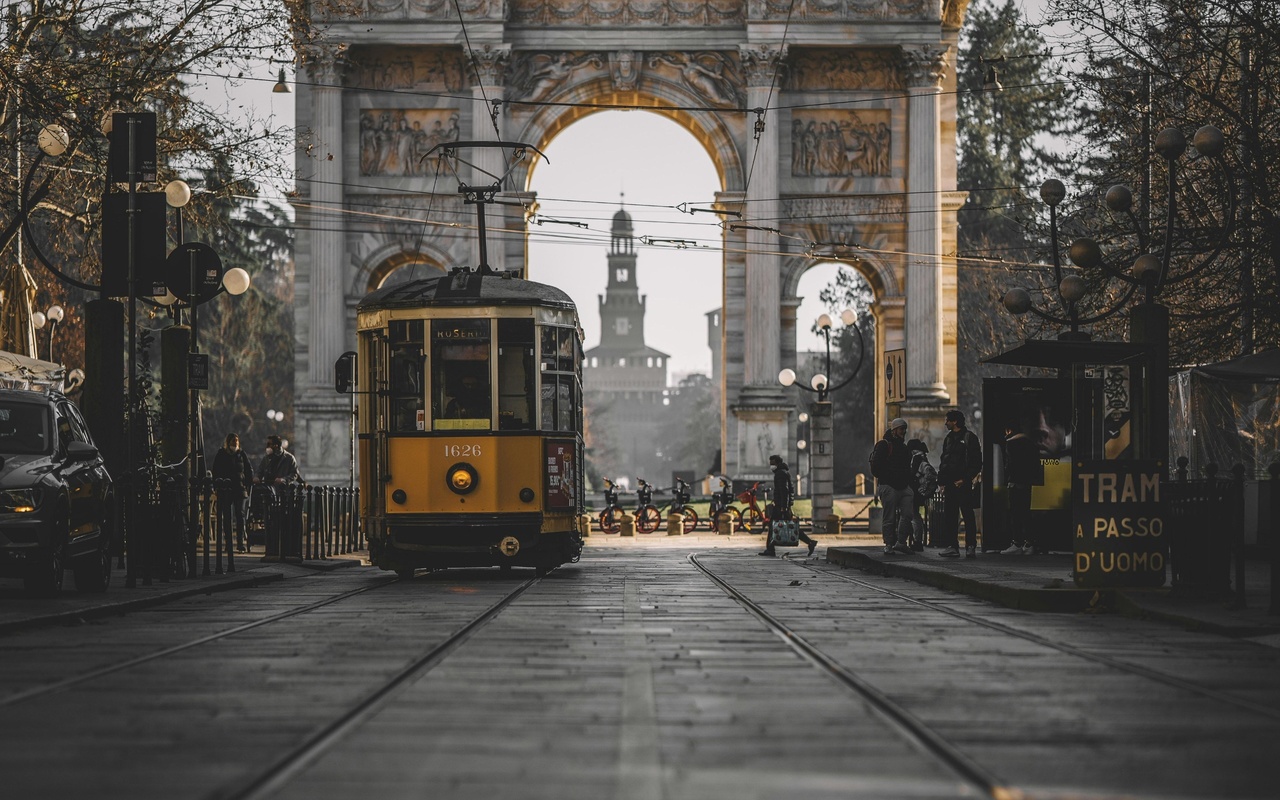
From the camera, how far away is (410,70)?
51.5m

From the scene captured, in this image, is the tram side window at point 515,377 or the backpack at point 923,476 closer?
the tram side window at point 515,377

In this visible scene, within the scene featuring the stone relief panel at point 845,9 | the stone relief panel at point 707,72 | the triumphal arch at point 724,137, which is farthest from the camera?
the stone relief panel at point 707,72

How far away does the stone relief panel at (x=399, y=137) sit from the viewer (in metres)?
51.2

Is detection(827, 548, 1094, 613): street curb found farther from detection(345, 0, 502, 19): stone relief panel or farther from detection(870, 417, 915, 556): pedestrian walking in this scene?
detection(345, 0, 502, 19): stone relief panel

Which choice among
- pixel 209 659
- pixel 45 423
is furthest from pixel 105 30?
pixel 209 659

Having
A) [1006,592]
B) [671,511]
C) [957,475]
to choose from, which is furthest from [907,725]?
[671,511]

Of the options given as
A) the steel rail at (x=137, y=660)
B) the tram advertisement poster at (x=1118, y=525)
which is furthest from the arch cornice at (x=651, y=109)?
the tram advertisement poster at (x=1118, y=525)

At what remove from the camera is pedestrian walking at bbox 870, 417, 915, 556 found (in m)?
24.4

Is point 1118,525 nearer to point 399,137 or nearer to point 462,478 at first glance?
point 462,478

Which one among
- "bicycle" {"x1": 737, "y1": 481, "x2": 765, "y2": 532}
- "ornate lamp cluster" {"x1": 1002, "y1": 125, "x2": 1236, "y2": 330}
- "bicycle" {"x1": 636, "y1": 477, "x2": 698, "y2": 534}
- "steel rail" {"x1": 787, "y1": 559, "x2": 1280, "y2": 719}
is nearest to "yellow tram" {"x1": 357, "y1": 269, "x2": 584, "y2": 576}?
"steel rail" {"x1": 787, "y1": 559, "x2": 1280, "y2": 719}

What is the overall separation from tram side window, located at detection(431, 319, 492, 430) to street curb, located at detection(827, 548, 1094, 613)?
4837 mm

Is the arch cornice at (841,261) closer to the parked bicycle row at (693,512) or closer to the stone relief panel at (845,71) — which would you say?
the stone relief panel at (845,71)

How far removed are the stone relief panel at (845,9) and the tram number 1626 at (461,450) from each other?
32008mm

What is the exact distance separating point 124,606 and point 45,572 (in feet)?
4.04
